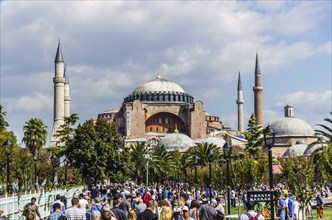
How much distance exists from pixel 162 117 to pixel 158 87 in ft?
29.6

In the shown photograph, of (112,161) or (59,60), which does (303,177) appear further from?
(59,60)

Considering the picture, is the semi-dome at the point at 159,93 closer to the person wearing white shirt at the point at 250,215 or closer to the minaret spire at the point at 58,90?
the minaret spire at the point at 58,90

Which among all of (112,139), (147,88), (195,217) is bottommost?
(195,217)

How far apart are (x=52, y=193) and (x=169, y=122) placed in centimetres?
9237

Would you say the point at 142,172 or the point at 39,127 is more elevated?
the point at 39,127

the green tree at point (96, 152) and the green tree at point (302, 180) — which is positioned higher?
the green tree at point (96, 152)

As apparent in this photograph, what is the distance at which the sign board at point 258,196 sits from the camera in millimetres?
14781

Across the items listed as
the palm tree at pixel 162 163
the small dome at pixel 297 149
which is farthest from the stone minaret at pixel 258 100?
the palm tree at pixel 162 163

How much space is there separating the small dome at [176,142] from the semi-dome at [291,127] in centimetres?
1747

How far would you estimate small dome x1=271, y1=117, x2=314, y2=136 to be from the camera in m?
113

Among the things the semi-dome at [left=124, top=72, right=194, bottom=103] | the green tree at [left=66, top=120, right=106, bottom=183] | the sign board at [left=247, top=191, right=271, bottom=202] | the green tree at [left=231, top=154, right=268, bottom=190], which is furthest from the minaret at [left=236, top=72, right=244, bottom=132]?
the sign board at [left=247, top=191, right=271, bottom=202]

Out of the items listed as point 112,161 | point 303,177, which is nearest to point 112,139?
point 112,161

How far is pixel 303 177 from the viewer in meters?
30.3

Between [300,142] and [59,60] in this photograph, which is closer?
[59,60]
